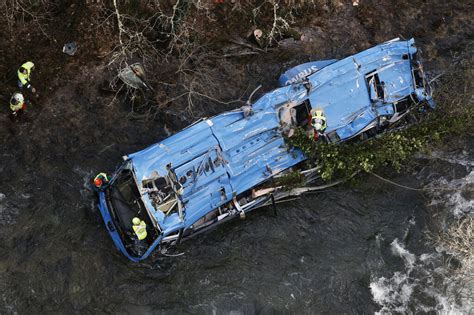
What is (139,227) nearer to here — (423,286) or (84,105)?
(84,105)

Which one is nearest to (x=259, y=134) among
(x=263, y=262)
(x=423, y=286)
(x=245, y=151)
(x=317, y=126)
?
(x=245, y=151)

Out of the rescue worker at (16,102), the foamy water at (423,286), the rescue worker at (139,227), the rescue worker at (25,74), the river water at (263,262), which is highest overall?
the rescue worker at (25,74)

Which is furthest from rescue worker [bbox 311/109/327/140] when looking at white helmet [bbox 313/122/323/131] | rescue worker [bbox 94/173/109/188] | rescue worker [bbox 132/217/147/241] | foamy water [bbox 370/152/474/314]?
rescue worker [bbox 94/173/109/188]

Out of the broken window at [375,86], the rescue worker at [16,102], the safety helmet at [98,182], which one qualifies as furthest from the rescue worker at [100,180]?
the broken window at [375,86]

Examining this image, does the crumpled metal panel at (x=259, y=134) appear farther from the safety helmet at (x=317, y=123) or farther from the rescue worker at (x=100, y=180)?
the rescue worker at (x=100, y=180)

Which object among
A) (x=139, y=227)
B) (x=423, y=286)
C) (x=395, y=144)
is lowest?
(x=423, y=286)

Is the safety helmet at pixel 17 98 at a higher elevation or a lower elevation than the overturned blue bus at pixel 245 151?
higher
